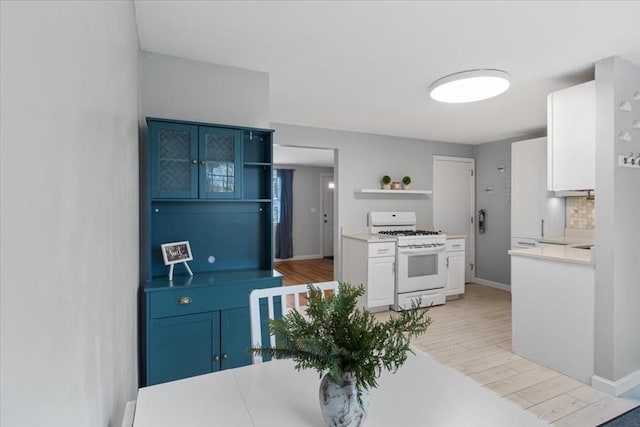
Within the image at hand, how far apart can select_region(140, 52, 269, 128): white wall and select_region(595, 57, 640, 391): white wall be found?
244cm

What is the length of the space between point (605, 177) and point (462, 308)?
2.50m

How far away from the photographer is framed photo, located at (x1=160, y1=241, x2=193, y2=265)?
2.21 meters

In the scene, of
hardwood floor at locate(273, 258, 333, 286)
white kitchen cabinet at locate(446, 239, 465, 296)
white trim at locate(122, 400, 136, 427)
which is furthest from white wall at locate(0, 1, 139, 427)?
hardwood floor at locate(273, 258, 333, 286)

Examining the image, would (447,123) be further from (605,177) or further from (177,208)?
(177,208)

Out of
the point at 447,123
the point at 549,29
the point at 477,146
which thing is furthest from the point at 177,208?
the point at 477,146

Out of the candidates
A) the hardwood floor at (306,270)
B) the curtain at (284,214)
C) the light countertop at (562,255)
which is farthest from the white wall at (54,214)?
the curtain at (284,214)

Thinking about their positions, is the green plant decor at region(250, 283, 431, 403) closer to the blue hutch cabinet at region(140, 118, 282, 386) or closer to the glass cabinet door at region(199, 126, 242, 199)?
the blue hutch cabinet at region(140, 118, 282, 386)

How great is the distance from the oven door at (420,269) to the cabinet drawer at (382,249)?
0.32 ft

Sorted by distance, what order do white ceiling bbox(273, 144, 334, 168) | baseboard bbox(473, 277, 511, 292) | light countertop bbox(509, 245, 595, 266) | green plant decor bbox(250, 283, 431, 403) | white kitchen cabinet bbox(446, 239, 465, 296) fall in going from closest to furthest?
green plant decor bbox(250, 283, 431, 403), light countertop bbox(509, 245, 595, 266), white kitchen cabinet bbox(446, 239, 465, 296), baseboard bbox(473, 277, 511, 292), white ceiling bbox(273, 144, 334, 168)

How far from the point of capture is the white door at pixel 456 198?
541cm

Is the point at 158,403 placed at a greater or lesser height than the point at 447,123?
lesser

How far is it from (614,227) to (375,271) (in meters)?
2.36

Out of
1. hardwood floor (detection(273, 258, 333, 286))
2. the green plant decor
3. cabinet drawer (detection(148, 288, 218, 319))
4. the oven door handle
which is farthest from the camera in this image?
hardwood floor (detection(273, 258, 333, 286))

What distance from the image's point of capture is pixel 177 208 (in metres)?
2.42
